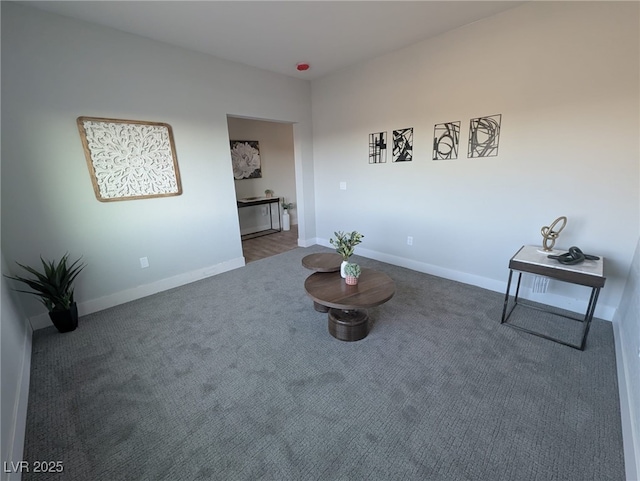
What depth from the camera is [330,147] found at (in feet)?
13.5

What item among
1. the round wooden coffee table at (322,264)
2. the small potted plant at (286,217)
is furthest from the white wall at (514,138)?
the small potted plant at (286,217)

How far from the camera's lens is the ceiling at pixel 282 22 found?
2.15m

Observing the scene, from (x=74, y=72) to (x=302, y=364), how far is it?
316 cm

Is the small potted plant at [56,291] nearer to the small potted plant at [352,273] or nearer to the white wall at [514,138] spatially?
the small potted plant at [352,273]

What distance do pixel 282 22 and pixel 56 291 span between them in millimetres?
3072

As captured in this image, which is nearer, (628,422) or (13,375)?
(628,422)

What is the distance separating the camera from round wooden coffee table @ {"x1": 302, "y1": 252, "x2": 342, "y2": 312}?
244 cm

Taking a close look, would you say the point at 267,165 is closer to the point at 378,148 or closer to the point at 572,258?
the point at 378,148

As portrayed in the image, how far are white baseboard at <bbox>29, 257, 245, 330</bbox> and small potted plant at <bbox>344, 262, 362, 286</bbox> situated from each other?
2.14 meters

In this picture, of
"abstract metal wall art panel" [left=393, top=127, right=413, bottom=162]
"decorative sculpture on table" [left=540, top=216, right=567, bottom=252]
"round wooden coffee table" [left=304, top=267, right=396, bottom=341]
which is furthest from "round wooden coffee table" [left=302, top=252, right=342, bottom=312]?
"decorative sculpture on table" [left=540, top=216, right=567, bottom=252]

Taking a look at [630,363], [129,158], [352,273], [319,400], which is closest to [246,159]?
[129,158]

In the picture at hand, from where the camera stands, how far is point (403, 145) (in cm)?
328

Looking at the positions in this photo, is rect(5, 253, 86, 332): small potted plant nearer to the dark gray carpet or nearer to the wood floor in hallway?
the dark gray carpet

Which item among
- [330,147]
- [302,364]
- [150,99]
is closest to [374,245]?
[330,147]
